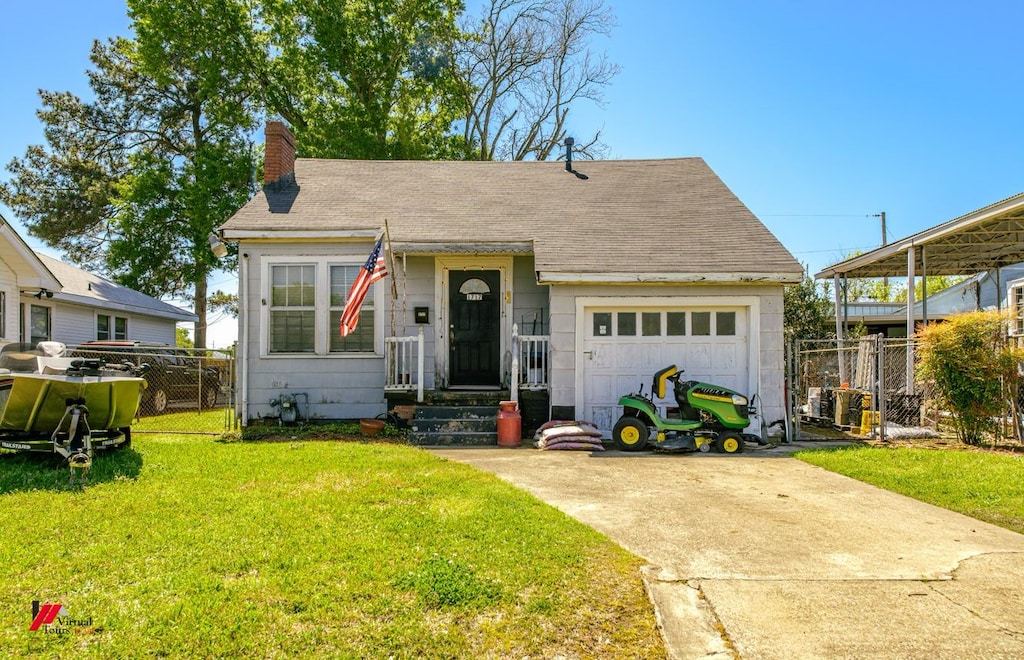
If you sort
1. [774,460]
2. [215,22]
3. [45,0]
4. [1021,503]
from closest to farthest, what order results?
1. [1021,503]
2. [774,460]
3. [45,0]
4. [215,22]

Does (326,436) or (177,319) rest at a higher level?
(177,319)

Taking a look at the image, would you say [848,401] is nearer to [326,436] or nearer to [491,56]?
[326,436]

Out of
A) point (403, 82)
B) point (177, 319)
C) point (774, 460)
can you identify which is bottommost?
point (774, 460)

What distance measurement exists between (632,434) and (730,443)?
1.38 metres

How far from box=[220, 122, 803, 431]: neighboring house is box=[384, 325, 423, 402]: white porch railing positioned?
2.0 inches

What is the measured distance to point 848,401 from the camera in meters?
12.0

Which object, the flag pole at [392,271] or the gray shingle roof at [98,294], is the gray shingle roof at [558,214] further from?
the gray shingle roof at [98,294]

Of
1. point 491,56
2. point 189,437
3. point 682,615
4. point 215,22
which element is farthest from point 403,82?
point 682,615

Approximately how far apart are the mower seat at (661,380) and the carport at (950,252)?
182 inches

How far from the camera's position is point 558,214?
11.9 meters

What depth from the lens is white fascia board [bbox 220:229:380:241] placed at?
414 inches

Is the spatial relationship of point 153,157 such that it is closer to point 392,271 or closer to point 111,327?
point 111,327

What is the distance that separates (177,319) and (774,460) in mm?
22486

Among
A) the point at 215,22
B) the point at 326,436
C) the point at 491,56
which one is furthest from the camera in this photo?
the point at 491,56
